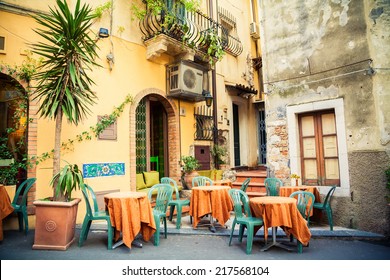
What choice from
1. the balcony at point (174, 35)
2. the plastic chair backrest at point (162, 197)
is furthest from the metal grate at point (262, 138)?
the plastic chair backrest at point (162, 197)

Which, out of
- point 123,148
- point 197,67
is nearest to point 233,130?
point 197,67

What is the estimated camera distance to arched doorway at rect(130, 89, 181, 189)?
696 centimetres

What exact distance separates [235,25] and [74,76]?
8.04 meters

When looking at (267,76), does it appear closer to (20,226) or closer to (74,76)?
(74,76)

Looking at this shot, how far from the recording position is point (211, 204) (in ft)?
17.0

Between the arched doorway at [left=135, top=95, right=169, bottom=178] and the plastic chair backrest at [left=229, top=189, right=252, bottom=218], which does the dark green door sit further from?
the plastic chair backrest at [left=229, top=189, right=252, bottom=218]

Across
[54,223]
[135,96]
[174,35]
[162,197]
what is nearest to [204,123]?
[135,96]

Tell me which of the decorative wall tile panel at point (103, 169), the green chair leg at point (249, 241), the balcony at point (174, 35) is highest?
the balcony at point (174, 35)

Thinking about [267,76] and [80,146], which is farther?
[267,76]

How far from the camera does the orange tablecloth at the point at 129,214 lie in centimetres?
401

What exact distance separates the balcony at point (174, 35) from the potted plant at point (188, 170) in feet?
9.35

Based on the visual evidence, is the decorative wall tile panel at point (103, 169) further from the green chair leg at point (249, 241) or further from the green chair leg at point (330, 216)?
the green chair leg at point (330, 216)

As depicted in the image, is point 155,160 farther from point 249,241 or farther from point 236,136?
point 249,241

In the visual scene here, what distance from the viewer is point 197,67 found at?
7875mm
